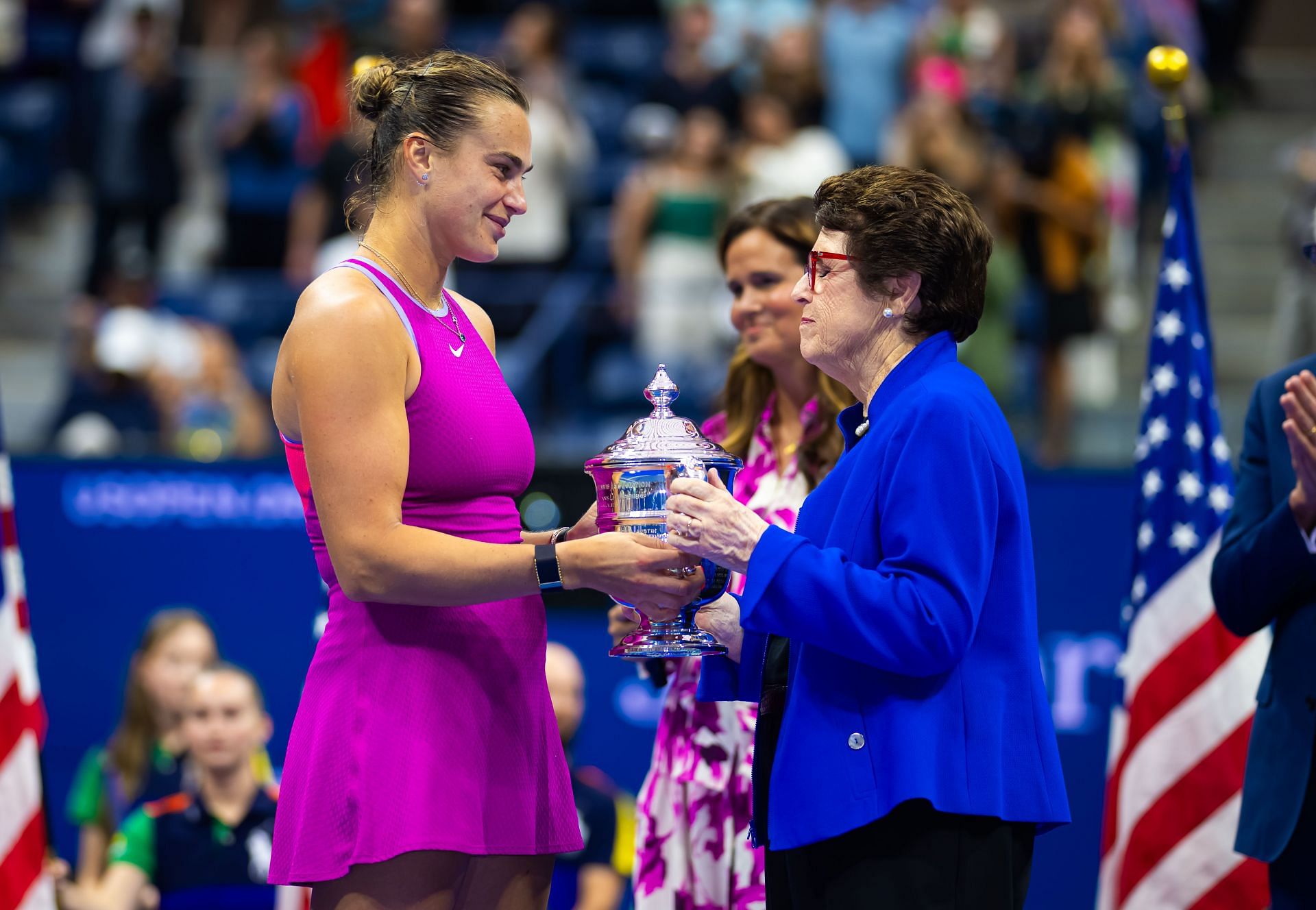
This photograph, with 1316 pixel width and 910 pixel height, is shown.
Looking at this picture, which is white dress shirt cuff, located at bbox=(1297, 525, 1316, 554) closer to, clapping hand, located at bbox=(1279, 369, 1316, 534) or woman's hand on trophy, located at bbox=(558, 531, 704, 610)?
clapping hand, located at bbox=(1279, 369, 1316, 534)

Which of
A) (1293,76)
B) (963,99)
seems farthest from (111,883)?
(1293,76)

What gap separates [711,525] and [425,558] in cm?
46

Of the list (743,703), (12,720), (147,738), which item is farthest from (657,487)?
(147,738)

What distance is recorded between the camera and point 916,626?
2.45 metres

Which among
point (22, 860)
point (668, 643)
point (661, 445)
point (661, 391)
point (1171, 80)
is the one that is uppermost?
point (1171, 80)

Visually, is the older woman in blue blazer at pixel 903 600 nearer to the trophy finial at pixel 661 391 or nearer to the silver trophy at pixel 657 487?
the silver trophy at pixel 657 487

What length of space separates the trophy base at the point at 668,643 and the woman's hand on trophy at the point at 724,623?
0.02 metres

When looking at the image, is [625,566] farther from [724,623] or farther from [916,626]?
[916,626]

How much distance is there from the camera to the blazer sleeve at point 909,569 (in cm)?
246

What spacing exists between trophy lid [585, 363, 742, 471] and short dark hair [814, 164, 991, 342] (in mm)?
405

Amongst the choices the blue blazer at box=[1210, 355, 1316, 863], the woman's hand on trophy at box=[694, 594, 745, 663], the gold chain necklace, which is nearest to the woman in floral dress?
the woman's hand on trophy at box=[694, 594, 745, 663]

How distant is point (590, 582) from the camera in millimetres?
2686

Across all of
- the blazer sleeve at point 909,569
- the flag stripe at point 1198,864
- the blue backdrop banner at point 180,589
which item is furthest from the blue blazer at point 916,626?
the blue backdrop banner at point 180,589

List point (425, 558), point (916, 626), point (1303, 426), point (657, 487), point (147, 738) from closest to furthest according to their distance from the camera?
point (916, 626) → point (425, 558) → point (657, 487) → point (1303, 426) → point (147, 738)
